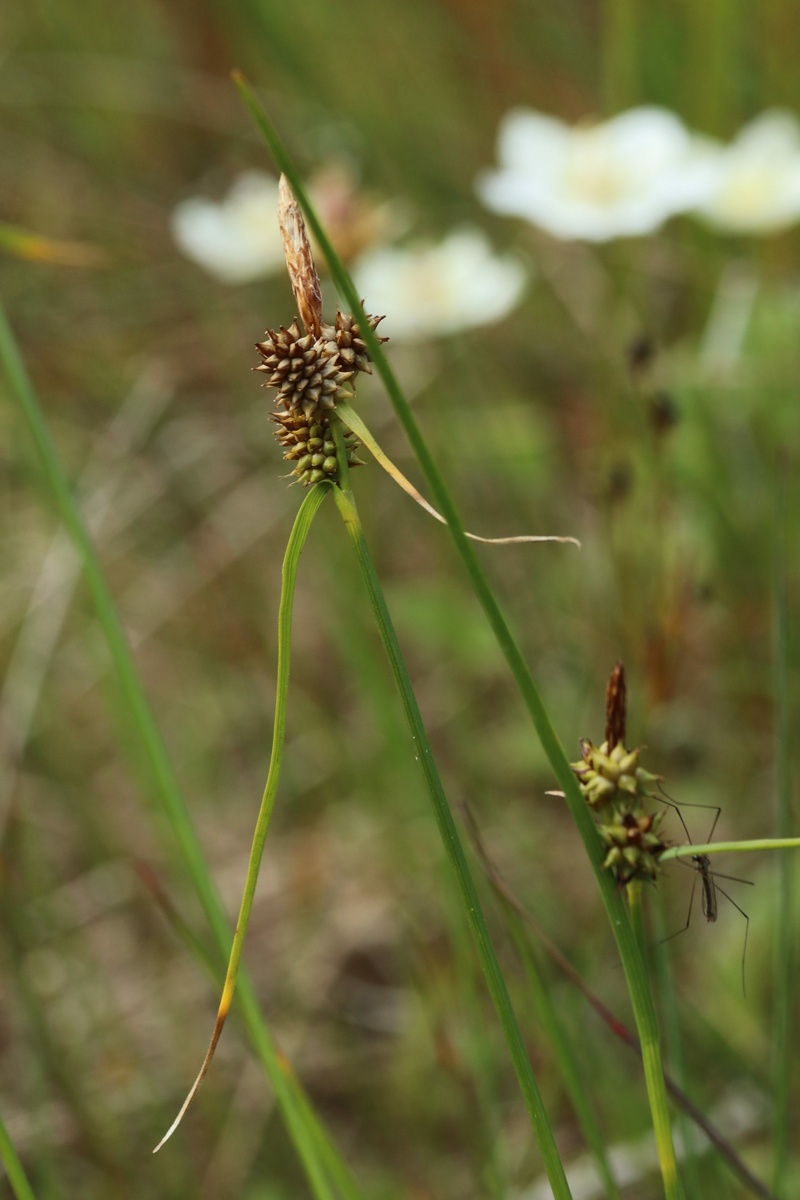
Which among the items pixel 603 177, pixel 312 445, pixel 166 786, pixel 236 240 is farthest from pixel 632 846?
pixel 236 240

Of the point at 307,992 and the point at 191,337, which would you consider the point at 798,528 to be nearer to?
the point at 307,992

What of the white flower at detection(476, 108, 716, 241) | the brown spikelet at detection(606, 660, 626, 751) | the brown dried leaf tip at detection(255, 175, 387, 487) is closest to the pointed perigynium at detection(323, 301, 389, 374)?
the brown dried leaf tip at detection(255, 175, 387, 487)

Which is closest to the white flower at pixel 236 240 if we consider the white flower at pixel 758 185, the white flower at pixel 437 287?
the white flower at pixel 437 287

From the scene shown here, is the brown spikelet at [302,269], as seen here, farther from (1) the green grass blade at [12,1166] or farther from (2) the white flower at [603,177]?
(2) the white flower at [603,177]

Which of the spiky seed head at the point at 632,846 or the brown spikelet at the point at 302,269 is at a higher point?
the brown spikelet at the point at 302,269

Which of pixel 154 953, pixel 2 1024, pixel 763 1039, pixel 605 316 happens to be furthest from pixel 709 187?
pixel 2 1024

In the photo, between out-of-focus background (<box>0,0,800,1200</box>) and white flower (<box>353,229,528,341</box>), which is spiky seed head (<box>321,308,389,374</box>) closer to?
out-of-focus background (<box>0,0,800,1200</box>)

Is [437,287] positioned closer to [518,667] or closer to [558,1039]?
[558,1039]

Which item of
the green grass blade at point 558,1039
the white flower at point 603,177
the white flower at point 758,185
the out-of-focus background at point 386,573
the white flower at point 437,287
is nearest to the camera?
the green grass blade at point 558,1039
